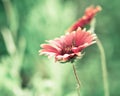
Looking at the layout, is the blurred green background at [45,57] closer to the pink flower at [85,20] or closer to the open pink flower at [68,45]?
the pink flower at [85,20]

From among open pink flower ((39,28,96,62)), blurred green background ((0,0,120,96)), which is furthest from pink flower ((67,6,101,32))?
blurred green background ((0,0,120,96))

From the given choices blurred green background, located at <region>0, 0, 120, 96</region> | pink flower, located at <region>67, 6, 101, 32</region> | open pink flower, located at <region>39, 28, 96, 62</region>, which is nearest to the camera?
open pink flower, located at <region>39, 28, 96, 62</region>

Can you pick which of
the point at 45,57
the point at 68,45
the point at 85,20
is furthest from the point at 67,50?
the point at 45,57

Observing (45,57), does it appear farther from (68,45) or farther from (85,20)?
(68,45)

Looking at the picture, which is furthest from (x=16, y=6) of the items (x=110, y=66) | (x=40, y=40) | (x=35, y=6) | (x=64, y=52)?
(x=64, y=52)

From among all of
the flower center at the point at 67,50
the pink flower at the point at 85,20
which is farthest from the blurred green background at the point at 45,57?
the flower center at the point at 67,50

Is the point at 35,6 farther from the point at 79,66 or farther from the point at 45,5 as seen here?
the point at 79,66

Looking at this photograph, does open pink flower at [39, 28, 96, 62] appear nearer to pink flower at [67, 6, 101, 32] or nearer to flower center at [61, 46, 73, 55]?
flower center at [61, 46, 73, 55]
